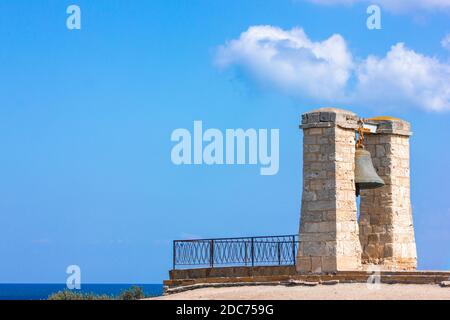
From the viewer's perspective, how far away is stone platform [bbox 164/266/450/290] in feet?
69.8

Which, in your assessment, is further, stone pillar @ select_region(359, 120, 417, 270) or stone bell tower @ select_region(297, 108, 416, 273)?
stone pillar @ select_region(359, 120, 417, 270)

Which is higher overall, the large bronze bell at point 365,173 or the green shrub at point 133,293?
the large bronze bell at point 365,173

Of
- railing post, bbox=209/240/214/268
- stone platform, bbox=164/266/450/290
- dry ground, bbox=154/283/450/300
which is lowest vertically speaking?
dry ground, bbox=154/283/450/300

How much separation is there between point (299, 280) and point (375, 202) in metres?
3.80

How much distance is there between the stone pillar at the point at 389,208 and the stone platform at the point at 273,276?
229cm

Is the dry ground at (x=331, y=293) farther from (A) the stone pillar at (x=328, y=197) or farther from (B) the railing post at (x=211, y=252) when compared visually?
(B) the railing post at (x=211, y=252)

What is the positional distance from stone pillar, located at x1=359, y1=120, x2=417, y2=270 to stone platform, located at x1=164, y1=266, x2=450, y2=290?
229cm

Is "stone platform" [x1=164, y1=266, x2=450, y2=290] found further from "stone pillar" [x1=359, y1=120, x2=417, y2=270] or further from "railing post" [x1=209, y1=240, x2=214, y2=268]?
"stone pillar" [x1=359, y1=120, x2=417, y2=270]

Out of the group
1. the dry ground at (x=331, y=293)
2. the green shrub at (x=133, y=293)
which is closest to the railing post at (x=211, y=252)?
the dry ground at (x=331, y=293)

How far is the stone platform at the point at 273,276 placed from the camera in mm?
21273

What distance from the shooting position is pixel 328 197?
22797mm


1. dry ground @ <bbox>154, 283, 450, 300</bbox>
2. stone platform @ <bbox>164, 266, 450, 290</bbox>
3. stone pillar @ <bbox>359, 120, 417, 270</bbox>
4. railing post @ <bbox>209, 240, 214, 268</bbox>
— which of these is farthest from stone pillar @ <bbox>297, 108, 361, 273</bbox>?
railing post @ <bbox>209, 240, 214, 268</bbox>
